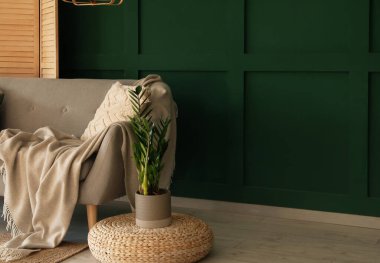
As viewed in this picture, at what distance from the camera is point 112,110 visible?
386cm

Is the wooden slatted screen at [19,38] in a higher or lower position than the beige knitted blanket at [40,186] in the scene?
higher

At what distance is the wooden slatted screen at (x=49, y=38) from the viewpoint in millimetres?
4594

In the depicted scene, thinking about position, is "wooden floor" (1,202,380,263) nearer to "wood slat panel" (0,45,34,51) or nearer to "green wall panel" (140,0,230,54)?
"green wall panel" (140,0,230,54)

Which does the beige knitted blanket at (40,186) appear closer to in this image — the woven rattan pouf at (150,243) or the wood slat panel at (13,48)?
the woven rattan pouf at (150,243)

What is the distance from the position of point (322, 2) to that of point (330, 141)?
0.79m

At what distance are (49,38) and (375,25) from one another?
6.94 ft

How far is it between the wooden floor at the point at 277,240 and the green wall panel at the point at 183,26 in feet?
3.43

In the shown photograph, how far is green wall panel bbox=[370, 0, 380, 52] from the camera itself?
3.81 metres

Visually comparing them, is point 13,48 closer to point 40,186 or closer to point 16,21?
point 16,21

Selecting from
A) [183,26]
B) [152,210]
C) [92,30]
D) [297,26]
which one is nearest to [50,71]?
[92,30]

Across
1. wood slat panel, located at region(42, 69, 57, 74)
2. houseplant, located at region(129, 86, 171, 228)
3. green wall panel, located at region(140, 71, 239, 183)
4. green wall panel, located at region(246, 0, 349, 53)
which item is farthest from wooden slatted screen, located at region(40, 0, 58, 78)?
houseplant, located at region(129, 86, 171, 228)

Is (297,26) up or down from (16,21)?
down

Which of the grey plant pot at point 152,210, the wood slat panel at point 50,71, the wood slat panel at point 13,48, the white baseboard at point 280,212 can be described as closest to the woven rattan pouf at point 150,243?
the grey plant pot at point 152,210

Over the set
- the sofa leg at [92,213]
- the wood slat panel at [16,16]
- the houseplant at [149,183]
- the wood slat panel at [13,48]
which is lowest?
the sofa leg at [92,213]
